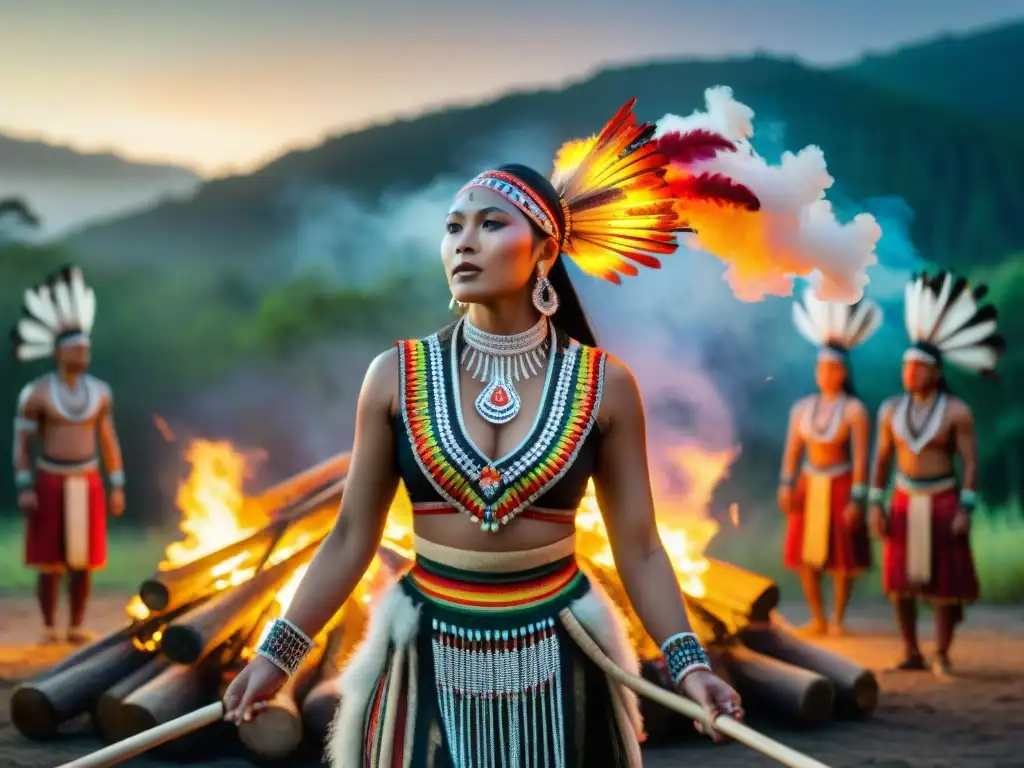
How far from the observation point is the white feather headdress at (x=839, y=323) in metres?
8.30

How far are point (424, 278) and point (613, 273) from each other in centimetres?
781

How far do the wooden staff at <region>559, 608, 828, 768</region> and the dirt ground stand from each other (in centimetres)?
277

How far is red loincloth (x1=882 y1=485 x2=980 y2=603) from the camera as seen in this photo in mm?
7051

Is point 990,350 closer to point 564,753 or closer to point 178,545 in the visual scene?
point 178,545

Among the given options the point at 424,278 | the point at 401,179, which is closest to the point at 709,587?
the point at 424,278

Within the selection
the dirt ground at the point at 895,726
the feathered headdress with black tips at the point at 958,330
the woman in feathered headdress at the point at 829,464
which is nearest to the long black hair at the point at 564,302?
the dirt ground at the point at 895,726

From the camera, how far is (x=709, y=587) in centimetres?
594

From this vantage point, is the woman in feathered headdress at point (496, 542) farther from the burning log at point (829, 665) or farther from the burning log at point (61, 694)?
the burning log at point (829, 665)

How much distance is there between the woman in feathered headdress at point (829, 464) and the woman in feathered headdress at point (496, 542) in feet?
18.6

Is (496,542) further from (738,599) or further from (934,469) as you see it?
(934,469)

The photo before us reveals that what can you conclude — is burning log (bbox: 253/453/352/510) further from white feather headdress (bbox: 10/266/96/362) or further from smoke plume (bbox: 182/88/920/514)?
smoke plume (bbox: 182/88/920/514)

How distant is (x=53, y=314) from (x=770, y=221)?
593cm

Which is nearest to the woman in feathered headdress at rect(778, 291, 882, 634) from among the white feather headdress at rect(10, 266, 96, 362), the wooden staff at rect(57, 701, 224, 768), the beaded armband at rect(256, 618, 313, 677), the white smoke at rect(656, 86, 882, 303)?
the white feather headdress at rect(10, 266, 96, 362)

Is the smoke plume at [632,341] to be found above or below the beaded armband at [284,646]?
above
